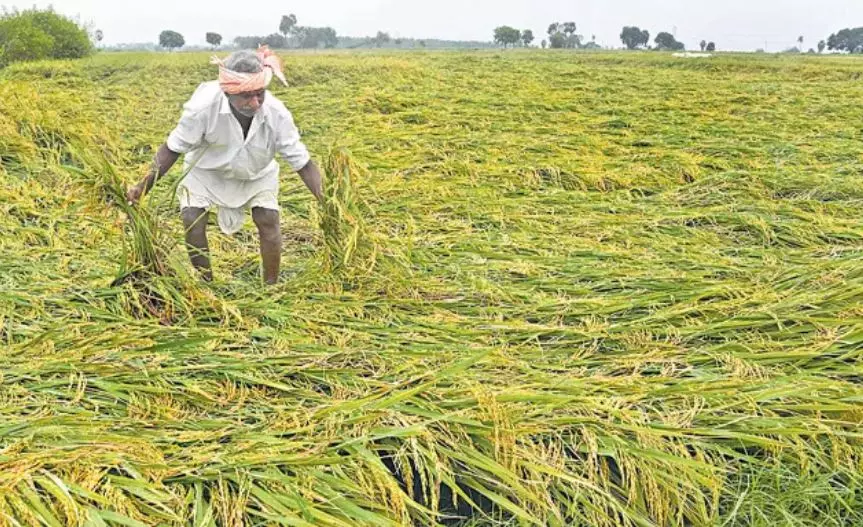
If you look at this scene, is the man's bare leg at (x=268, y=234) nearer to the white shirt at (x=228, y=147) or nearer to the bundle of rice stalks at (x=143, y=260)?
the white shirt at (x=228, y=147)

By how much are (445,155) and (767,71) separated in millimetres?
16901

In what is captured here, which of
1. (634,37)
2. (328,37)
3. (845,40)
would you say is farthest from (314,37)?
(845,40)

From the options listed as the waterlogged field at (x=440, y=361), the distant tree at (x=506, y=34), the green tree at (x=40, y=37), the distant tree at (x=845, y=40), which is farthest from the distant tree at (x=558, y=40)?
the waterlogged field at (x=440, y=361)

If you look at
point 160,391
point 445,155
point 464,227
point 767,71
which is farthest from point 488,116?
point 767,71

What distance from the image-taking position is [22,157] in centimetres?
505

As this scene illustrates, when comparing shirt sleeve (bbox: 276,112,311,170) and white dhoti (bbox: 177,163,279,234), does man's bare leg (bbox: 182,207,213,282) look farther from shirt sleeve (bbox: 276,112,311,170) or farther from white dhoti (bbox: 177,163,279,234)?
shirt sleeve (bbox: 276,112,311,170)

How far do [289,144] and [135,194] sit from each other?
61cm

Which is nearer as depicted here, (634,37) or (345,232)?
(345,232)

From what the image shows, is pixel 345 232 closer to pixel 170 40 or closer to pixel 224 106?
pixel 224 106

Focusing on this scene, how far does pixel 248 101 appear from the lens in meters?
2.62

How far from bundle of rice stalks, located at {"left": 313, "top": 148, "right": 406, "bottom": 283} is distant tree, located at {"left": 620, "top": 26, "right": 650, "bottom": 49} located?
87321 millimetres

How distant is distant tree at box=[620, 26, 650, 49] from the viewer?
83062 millimetres

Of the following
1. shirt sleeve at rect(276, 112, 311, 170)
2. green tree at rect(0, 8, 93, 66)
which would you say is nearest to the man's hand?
shirt sleeve at rect(276, 112, 311, 170)

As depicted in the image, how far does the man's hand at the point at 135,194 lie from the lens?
2520 millimetres
